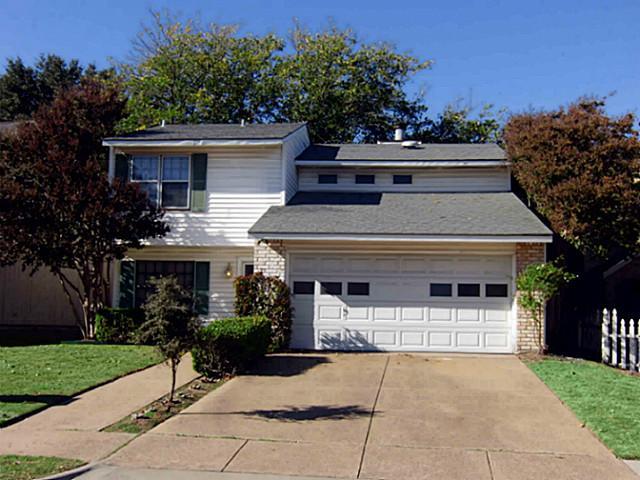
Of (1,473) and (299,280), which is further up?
(299,280)

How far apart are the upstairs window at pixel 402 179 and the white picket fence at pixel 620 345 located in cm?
645

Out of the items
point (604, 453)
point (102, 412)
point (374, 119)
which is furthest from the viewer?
point (374, 119)

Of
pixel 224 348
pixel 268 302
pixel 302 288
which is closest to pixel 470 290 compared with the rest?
pixel 302 288

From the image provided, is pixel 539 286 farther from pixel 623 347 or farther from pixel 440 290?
pixel 440 290

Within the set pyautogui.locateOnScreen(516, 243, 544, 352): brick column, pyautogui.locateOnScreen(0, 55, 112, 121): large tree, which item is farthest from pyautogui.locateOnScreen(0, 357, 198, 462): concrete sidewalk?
pyautogui.locateOnScreen(0, 55, 112, 121): large tree

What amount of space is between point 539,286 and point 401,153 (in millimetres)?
6632

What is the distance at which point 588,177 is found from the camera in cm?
1498

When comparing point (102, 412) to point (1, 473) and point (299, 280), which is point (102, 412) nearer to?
point (1, 473)

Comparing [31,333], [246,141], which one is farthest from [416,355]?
[31,333]

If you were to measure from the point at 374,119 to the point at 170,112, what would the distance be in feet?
31.8

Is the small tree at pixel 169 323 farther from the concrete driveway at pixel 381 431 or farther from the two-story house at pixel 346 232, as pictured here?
the two-story house at pixel 346 232

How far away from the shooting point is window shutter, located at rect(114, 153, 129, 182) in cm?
1692

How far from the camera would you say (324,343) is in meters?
14.7

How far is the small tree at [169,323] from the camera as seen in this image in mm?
8633
